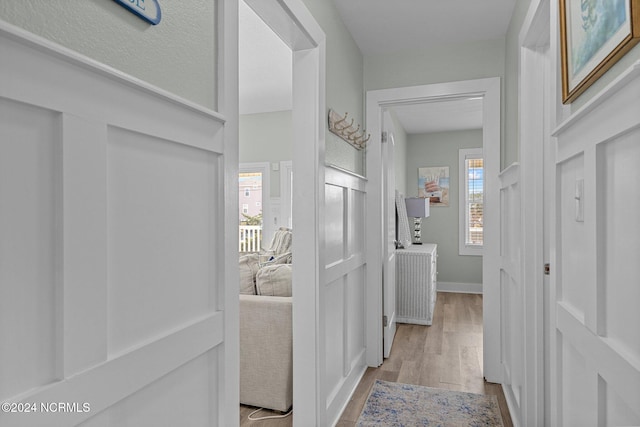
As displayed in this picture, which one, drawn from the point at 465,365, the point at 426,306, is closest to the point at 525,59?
the point at 465,365

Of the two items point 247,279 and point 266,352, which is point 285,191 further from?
point 266,352

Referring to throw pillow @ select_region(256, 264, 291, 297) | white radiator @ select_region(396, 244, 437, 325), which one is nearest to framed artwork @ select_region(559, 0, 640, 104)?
throw pillow @ select_region(256, 264, 291, 297)

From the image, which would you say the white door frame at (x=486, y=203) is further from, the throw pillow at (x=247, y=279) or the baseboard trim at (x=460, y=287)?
the baseboard trim at (x=460, y=287)

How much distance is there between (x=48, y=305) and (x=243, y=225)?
5.65 meters

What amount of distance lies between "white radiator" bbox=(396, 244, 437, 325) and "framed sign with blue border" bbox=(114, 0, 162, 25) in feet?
12.1

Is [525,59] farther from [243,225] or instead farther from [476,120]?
[243,225]

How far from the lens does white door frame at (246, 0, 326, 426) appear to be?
1.96 m

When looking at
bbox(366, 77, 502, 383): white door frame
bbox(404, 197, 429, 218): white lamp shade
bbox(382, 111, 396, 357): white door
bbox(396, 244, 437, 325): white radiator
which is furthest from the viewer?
bbox(404, 197, 429, 218): white lamp shade

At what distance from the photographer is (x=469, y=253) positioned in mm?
5887

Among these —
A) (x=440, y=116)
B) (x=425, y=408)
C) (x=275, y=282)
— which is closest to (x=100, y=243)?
(x=275, y=282)

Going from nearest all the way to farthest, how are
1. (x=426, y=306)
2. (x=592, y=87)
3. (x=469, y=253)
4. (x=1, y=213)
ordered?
1. (x=1, y=213)
2. (x=592, y=87)
3. (x=426, y=306)
4. (x=469, y=253)

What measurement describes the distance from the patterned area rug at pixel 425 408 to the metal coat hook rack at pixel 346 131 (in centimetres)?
167

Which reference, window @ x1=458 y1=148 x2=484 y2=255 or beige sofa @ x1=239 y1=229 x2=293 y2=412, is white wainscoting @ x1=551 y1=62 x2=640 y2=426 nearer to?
beige sofa @ x1=239 y1=229 x2=293 y2=412

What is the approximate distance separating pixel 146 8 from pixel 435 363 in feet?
10.1
